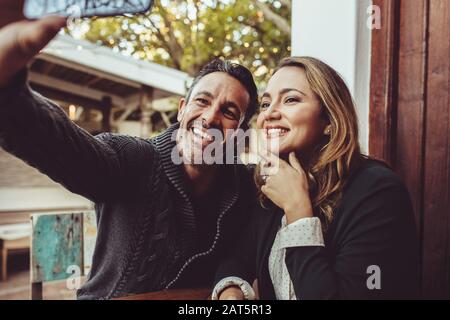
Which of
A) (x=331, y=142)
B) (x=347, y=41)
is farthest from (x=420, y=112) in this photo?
(x=331, y=142)

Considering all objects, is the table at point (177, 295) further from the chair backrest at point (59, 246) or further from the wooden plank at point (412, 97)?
the chair backrest at point (59, 246)

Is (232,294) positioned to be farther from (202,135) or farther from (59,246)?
(59,246)

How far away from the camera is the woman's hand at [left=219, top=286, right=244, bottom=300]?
134 centimetres

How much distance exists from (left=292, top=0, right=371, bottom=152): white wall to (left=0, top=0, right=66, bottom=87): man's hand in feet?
5.14

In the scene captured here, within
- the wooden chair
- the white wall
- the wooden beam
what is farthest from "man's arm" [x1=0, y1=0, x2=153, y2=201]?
the wooden beam

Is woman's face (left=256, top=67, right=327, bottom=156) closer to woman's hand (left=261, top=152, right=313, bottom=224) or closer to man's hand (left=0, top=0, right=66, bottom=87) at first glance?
woman's hand (left=261, top=152, right=313, bottom=224)

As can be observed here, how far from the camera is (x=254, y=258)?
5.18 ft

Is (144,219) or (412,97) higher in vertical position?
(412,97)

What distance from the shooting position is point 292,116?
56.1 inches

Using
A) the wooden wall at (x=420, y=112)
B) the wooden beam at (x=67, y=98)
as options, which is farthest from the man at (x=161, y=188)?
the wooden beam at (x=67, y=98)

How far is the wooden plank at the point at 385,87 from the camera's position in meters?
1.89

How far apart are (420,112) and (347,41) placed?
51 centimetres

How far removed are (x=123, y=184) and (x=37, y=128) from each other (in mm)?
500

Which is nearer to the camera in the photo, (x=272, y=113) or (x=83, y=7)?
(x=83, y=7)
